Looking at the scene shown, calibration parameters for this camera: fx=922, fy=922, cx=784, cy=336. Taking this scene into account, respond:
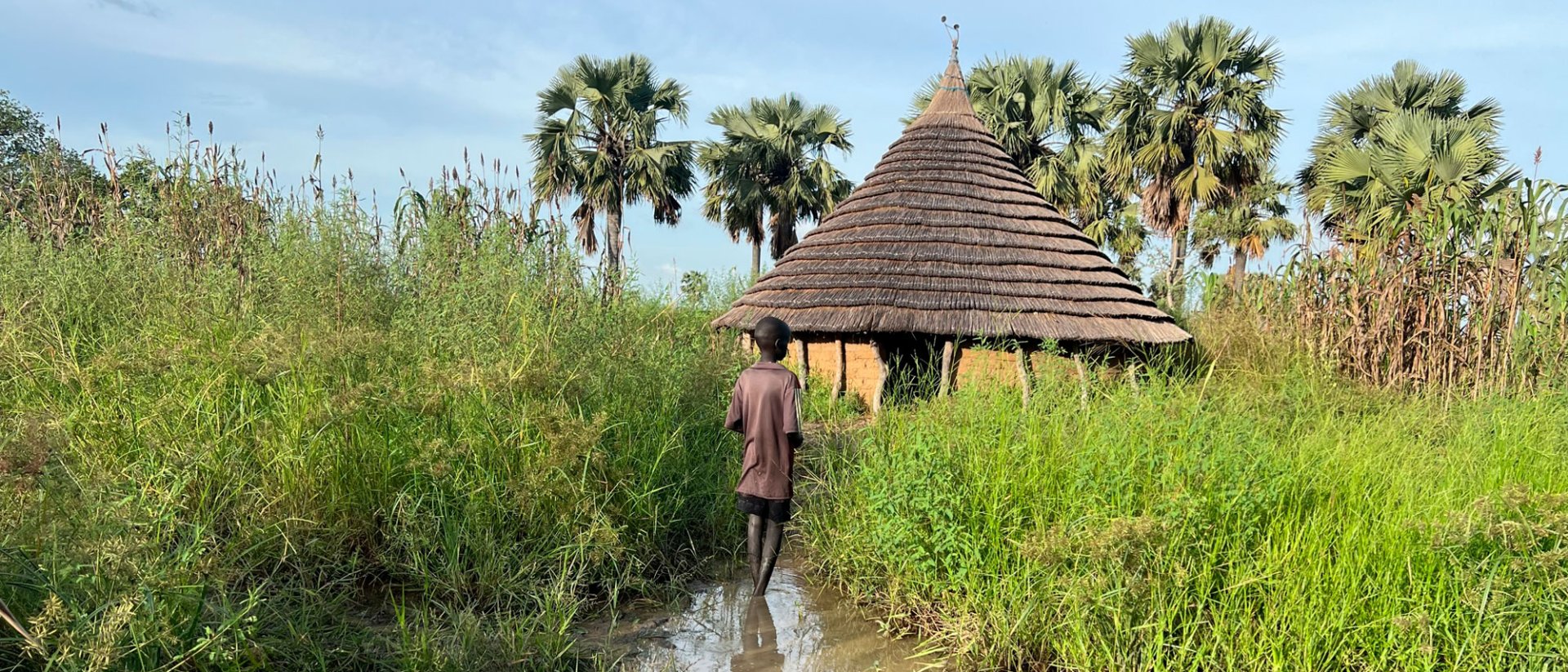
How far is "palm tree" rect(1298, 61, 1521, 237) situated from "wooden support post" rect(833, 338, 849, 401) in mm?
5162

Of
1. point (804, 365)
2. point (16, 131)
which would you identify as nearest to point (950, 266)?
point (804, 365)

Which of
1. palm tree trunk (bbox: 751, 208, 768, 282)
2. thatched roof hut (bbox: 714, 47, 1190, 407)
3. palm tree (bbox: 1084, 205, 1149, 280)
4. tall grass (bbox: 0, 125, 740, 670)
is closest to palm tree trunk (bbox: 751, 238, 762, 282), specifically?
palm tree trunk (bbox: 751, 208, 768, 282)

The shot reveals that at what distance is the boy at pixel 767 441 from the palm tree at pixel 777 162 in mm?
18696

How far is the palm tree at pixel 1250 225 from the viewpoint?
23875 mm

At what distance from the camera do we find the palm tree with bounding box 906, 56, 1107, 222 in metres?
20.8

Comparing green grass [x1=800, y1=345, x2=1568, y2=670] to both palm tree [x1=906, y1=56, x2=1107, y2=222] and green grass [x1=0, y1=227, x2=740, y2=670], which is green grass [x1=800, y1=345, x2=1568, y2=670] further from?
palm tree [x1=906, y1=56, x2=1107, y2=222]

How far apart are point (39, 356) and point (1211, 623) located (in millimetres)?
5685

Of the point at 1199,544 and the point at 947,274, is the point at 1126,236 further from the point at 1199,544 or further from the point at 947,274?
the point at 1199,544

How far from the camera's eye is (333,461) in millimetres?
4301

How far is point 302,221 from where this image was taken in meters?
6.32

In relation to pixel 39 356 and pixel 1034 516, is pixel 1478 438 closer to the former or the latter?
pixel 1034 516

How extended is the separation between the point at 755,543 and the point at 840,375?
227 inches

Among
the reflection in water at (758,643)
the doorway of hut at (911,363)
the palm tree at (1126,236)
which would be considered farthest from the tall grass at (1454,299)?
the palm tree at (1126,236)

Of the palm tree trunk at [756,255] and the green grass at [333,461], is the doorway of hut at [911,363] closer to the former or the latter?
the green grass at [333,461]
